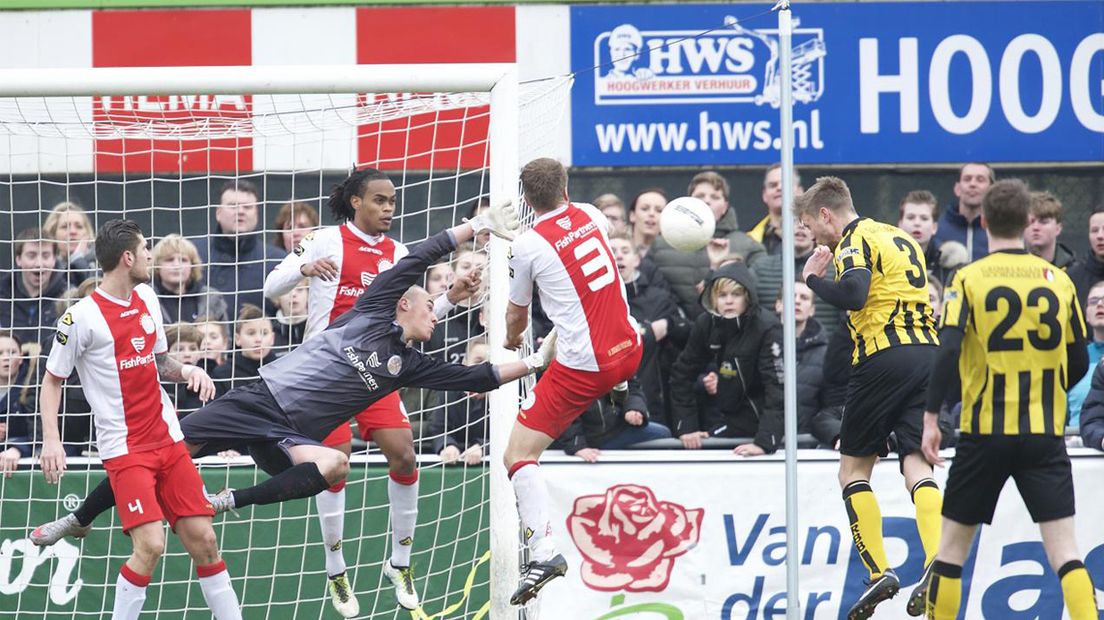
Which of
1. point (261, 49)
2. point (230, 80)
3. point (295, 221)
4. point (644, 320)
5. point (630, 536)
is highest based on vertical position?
point (261, 49)

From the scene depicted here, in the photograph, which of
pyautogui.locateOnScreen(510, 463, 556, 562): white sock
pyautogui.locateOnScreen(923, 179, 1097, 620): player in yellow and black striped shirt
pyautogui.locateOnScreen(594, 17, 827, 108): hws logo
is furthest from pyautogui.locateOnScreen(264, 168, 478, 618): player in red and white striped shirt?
pyautogui.locateOnScreen(594, 17, 827, 108): hws logo

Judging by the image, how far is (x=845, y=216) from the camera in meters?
7.68

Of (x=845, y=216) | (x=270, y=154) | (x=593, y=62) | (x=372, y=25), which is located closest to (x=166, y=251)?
(x=270, y=154)

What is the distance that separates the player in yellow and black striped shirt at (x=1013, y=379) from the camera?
257 inches

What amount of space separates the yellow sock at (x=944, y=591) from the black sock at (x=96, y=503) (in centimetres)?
418

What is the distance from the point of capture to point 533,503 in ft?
25.0

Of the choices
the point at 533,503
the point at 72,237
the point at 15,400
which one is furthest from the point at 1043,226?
the point at 15,400

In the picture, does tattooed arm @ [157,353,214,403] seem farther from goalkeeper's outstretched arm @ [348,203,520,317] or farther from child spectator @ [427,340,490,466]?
child spectator @ [427,340,490,466]

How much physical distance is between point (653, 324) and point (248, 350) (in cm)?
248

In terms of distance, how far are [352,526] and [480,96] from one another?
9.08 feet

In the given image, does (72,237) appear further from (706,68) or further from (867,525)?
(867,525)

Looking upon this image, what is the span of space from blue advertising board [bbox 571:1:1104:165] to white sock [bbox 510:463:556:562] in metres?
3.62

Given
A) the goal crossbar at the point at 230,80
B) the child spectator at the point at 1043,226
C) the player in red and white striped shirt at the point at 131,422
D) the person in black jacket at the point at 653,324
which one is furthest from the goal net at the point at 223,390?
the child spectator at the point at 1043,226

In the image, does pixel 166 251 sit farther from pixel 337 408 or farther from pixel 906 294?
pixel 906 294
